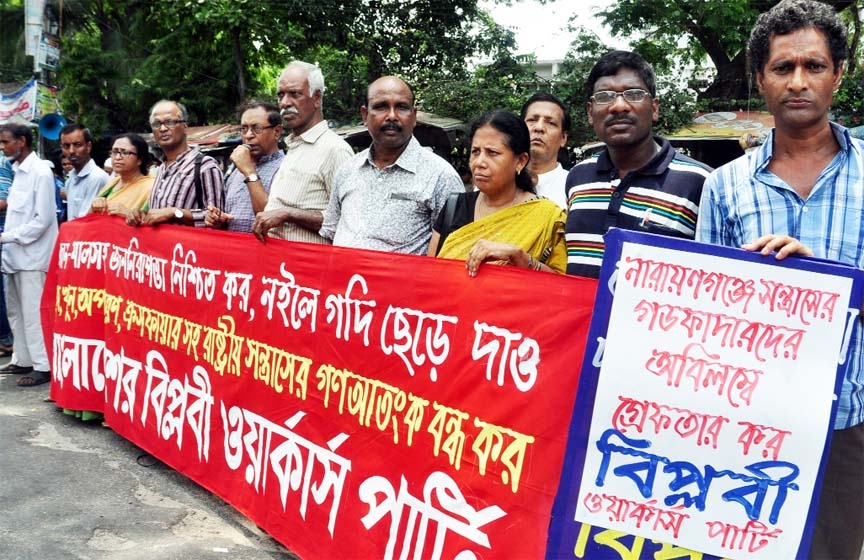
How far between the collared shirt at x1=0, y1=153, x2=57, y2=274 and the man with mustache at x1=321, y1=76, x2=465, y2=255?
3.68 metres

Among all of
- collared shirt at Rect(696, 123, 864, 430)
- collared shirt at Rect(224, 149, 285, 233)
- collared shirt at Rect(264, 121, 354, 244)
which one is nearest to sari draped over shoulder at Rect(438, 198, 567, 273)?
collared shirt at Rect(696, 123, 864, 430)

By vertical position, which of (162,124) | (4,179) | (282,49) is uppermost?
(282,49)

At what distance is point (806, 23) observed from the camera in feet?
6.65

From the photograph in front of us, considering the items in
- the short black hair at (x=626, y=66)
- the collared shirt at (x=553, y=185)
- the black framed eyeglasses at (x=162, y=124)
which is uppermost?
the short black hair at (x=626, y=66)

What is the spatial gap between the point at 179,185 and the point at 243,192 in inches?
16.6

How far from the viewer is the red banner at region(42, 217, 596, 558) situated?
2.46 m

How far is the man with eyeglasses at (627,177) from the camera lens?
8.21ft

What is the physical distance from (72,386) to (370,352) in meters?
3.05

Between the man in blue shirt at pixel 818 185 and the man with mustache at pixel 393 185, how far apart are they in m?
1.67

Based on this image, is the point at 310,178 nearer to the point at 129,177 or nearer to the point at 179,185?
the point at 179,185

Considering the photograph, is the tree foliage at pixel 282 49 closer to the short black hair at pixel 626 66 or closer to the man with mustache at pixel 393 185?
the man with mustache at pixel 393 185

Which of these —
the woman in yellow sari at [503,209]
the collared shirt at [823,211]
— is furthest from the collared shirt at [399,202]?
the collared shirt at [823,211]

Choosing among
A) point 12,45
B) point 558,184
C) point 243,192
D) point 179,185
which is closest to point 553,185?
point 558,184

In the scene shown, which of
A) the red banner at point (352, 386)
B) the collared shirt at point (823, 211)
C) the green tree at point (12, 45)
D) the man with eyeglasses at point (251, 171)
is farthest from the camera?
the green tree at point (12, 45)
